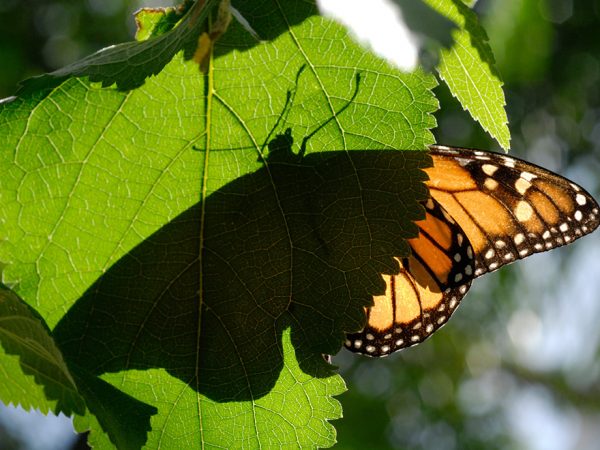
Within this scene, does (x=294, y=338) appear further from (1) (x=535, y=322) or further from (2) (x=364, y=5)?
(1) (x=535, y=322)

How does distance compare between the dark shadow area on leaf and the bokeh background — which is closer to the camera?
the dark shadow area on leaf

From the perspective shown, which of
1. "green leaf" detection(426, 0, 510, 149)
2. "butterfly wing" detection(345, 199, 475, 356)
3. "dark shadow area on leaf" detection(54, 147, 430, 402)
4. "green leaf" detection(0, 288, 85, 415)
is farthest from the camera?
"butterfly wing" detection(345, 199, 475, 356)

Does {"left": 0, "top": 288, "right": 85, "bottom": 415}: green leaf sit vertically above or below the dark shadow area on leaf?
below

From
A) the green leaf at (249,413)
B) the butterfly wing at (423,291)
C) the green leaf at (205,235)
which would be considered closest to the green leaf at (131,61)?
the green leaf at (205,235)

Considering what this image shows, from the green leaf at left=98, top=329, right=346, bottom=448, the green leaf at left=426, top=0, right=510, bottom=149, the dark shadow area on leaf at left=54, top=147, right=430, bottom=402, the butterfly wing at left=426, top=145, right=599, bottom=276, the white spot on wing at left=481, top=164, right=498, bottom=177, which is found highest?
the white spot on wing at left=481, top=164, right=498, bottom=177

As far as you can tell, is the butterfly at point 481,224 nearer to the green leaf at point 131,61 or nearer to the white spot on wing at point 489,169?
the white spot on wing at point 489,169

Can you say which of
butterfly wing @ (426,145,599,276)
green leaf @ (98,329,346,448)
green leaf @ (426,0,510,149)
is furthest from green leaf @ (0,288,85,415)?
butterfly wing @ (426,145,599,276)

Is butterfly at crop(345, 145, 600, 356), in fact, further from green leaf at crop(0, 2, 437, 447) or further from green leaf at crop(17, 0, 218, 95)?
green leaf at crop(17, 0, 218, 95)

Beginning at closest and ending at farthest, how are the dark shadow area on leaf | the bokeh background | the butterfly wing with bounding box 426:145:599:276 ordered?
the dark shadow area on leaf < the butterfly wing with bounding box 426:145:599:276 < the bokeh background
